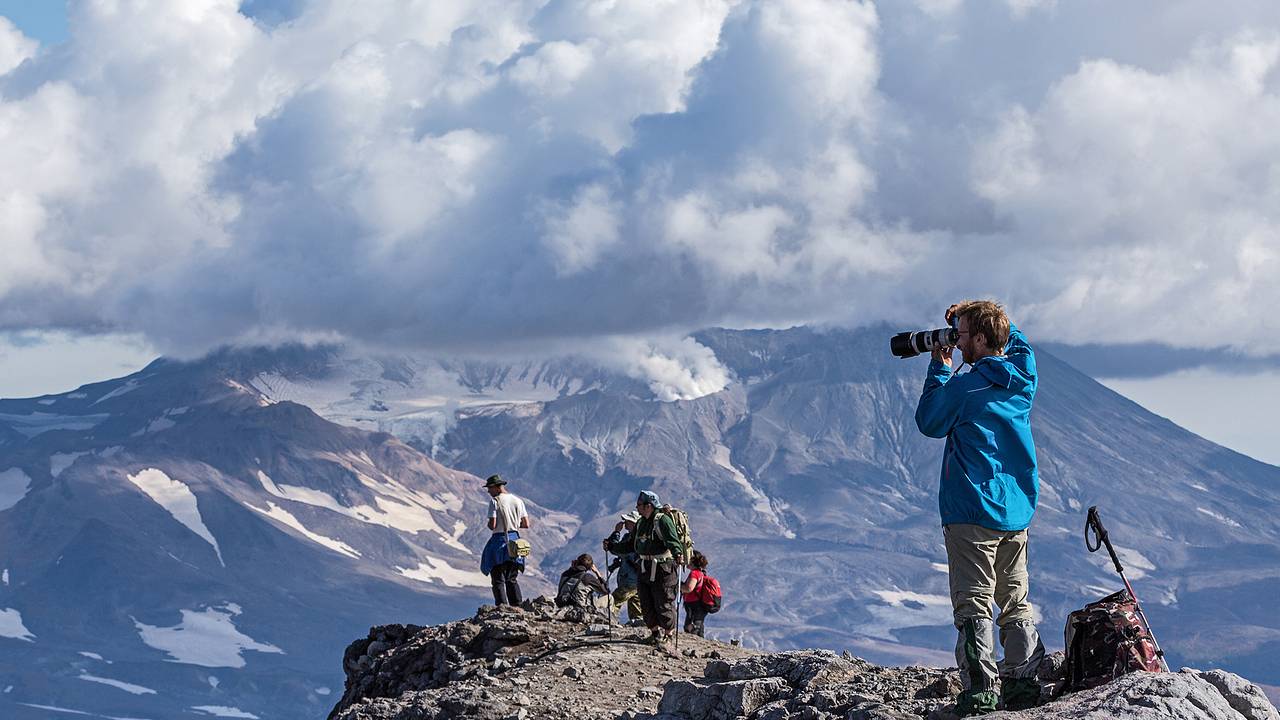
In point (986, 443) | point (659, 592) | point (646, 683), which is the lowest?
point (986, 443)

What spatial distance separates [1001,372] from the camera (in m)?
13.1

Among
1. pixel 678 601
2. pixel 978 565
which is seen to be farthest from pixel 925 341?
pixel 678 601

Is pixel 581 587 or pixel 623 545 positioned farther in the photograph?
pixel 581 587

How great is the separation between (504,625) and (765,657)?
5951mm

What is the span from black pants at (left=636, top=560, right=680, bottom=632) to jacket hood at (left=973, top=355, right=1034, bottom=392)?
11.5m

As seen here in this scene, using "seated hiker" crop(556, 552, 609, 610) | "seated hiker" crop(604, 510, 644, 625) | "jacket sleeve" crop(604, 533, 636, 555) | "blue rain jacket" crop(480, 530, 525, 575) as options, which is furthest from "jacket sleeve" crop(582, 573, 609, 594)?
"jacket sleeve" crop(604, 533, 636, 555)

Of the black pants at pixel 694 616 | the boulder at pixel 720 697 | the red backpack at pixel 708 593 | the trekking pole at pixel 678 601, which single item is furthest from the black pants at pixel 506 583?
the boulder at pixel 720 697

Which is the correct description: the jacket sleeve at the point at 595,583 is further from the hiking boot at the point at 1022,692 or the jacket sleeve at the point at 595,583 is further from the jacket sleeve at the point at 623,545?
the hiking boot at the point at 1022,692

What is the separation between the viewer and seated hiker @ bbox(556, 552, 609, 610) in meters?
28.8

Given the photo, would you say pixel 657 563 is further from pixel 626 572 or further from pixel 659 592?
pixel 626 572

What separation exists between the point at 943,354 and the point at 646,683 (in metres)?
9.45

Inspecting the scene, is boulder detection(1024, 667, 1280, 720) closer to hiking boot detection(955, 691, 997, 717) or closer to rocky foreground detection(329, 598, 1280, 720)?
rocky foreground detection(329, 598, 1280, 720)

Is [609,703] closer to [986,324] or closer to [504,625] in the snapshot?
[504,625]

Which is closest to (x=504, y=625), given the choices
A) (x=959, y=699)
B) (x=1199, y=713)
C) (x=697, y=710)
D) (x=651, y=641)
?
(x=651, y=641)
